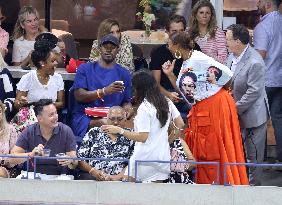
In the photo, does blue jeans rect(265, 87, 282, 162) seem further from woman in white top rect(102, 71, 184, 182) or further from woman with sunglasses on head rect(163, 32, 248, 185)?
woman in white top rect(102, 71, 184, 182)

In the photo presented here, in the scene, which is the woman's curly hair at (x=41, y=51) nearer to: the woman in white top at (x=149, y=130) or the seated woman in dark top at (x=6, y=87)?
the seated woman in dark top at (x=6, y=87)

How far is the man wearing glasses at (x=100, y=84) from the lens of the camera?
37.9ft

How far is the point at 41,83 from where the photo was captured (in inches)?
464

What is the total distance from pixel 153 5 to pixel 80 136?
8.33 ft

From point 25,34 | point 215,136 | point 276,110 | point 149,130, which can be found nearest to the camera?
point 149,130

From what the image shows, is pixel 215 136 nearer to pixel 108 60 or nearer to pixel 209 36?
pixel 108 60

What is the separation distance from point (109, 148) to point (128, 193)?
51.1 inches

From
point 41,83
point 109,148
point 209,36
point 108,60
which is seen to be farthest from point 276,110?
point 41,83

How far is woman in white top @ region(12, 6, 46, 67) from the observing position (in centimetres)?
1275

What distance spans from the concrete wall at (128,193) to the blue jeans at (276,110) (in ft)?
9.02

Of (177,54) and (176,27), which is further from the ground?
(176,27)

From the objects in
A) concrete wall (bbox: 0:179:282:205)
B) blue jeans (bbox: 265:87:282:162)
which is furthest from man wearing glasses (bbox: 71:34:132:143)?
concrete wall (bbox: 0:179:282:205)

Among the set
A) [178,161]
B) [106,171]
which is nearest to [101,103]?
[106,171]

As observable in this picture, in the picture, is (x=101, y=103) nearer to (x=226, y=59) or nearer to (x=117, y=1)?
(x=226, y=59)
